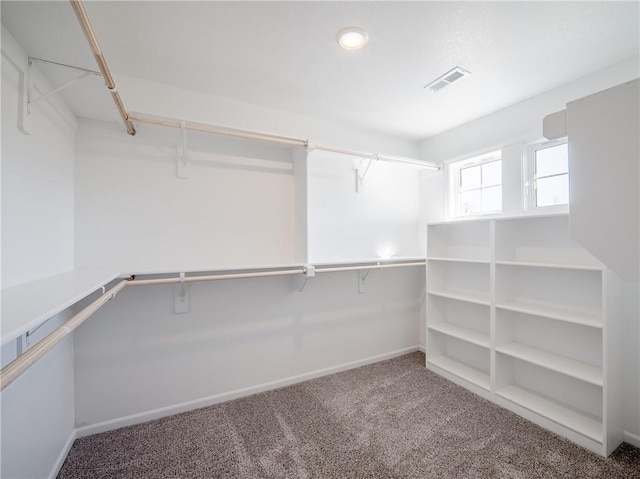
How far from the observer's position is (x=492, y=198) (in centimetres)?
278

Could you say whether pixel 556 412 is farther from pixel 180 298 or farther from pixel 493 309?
pixel 180 298

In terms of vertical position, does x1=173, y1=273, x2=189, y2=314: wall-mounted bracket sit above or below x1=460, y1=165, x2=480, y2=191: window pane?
below

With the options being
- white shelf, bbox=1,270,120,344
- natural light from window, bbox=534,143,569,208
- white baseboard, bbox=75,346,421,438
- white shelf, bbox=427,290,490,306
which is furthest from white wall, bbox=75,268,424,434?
natural light from window, bbox=534,143,569,208

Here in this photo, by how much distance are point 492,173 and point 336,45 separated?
6.32 feet

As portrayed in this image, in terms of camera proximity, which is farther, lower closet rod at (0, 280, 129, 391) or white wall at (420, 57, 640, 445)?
white wall at (420, 57, 640, 445)

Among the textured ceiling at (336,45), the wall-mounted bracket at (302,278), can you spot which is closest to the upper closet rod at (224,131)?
the textured ceiling at (336,45)

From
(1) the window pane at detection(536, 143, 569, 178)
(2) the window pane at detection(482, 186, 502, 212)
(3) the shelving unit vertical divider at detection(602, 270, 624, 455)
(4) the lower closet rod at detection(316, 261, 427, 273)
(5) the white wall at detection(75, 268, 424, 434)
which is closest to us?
(3) the shelving unit vertical divider at detection(602, 270, 624, 455)

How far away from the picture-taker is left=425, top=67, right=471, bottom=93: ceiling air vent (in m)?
1.99

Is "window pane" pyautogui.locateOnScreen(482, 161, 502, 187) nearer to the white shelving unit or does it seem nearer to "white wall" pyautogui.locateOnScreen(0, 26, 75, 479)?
the white shelving unit

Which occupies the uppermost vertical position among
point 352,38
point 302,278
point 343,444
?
point 352,38

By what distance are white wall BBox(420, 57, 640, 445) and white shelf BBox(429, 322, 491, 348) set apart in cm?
85

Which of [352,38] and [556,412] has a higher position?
[352,38]

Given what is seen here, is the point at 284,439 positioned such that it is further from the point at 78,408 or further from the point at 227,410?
the point at 78,408

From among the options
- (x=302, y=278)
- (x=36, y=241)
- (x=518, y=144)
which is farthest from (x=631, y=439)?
(x=36, y=241)
